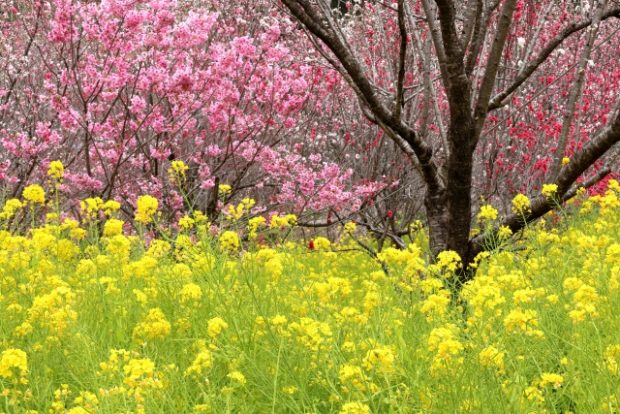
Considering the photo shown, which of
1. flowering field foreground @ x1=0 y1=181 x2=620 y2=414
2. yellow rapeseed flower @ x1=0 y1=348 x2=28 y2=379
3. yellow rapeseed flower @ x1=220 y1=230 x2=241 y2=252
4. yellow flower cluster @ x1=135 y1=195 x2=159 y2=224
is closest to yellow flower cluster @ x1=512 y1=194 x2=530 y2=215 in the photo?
flowering field foreground @ x1=0 y1=181 x2=620 y2=414

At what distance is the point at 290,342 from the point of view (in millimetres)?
3457

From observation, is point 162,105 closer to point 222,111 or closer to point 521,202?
Answer: point 222,111

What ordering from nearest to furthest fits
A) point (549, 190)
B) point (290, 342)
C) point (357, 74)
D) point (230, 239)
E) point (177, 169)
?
point (290, 342)
point (177, 169)
point (230, 239)
point (357, 74)
point (549, 190)

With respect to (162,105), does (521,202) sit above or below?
below

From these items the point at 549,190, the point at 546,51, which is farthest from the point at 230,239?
the point at 546,51

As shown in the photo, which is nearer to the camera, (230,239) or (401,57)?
(230,239)

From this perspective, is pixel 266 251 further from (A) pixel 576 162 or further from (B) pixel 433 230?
(A) pixel 576 162

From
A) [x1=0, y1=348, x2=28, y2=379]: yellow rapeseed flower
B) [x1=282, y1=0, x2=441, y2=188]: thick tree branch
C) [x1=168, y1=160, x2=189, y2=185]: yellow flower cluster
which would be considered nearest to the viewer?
[x1=0, y1=348, x2=28, y2=379]: yellow rapeseed flower

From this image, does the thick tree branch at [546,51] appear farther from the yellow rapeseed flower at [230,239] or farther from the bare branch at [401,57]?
the yellow rapeseed flower at [230,239]

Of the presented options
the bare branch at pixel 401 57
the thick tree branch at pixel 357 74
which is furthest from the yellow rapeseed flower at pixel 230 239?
the bare branch at pixel 401 57

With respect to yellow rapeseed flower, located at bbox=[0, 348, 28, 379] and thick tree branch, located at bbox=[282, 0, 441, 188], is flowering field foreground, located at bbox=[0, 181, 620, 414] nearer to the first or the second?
yellow rapeseed flower, located at bbox=[0, 348, 28, 379]

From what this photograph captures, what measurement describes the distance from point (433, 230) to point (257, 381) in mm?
2305

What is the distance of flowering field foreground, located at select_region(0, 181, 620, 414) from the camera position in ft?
9.12

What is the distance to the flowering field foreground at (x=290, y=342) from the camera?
278 cm
